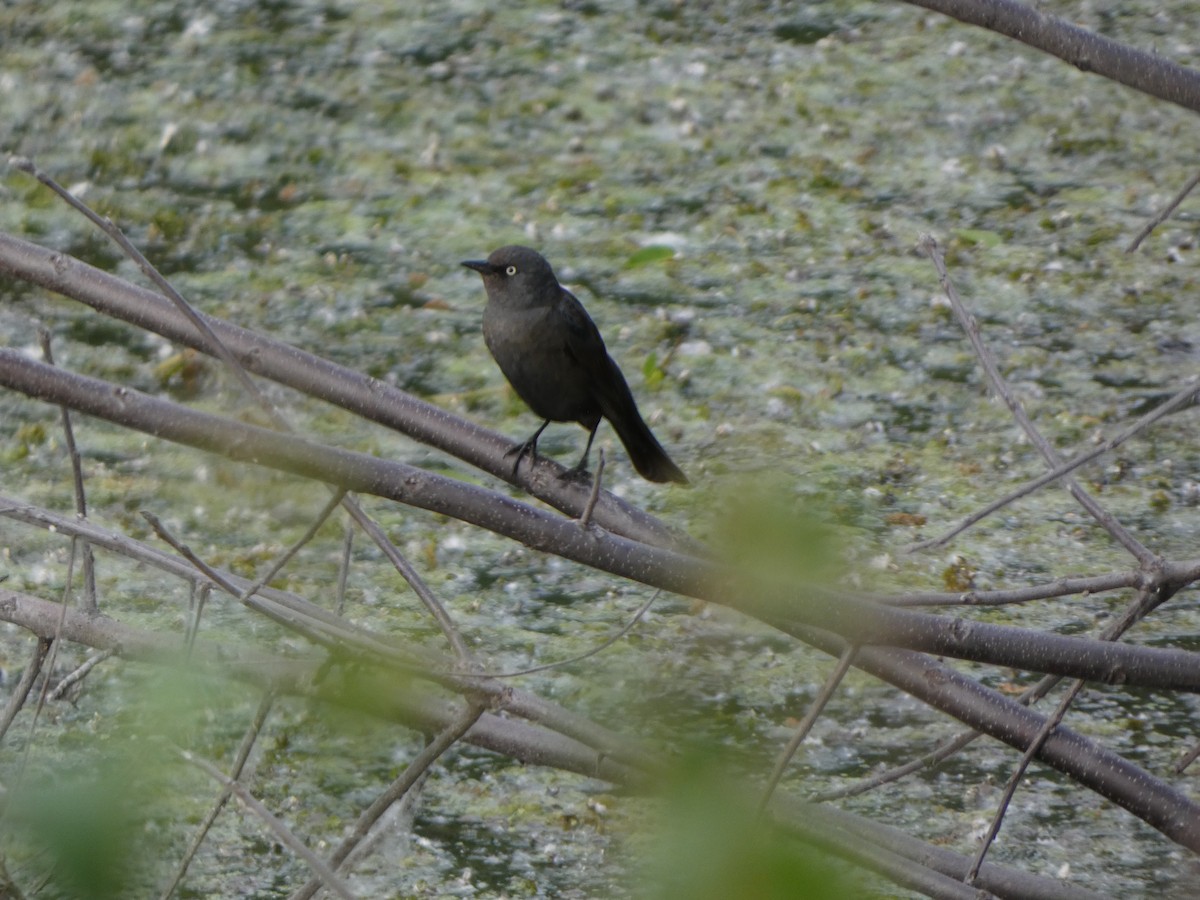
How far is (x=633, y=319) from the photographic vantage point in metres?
5.16

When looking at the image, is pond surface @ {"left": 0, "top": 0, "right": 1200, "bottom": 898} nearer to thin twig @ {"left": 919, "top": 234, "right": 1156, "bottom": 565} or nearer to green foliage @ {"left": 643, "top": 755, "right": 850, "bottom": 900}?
green foliage @ {"left": 643, "top": 755, "right": 850, "bottom": 900}

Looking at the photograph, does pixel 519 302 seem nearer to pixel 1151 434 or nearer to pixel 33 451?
pixel 33 451

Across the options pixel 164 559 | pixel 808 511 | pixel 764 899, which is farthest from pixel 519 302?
pixel 764 899

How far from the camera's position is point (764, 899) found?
3.60 feet

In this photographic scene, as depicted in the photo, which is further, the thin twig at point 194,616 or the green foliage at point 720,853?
the thin twig at point 194,616

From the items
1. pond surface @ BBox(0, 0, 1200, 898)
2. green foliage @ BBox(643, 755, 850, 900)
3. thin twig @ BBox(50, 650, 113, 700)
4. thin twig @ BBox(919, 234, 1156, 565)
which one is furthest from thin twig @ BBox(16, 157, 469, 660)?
thin twig @ BBox(919, 234, 1156, 565)

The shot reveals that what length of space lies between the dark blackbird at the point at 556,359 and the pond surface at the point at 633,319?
247mm

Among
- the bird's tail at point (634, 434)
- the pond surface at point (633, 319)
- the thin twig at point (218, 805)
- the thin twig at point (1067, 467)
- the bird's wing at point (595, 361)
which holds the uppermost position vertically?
the thin twig at point (1067, 467)

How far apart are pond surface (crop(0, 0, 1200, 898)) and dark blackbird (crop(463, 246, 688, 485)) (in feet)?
0.81

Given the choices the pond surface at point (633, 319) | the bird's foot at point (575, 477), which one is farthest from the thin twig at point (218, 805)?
the bird's foot at point (575, 477)

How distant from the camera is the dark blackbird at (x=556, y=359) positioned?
9.96 ft

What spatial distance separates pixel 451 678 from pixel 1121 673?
28.8 inches

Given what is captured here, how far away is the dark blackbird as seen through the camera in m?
3.04

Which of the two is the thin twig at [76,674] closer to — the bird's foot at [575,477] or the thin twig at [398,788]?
the thin twig at [398,788]
